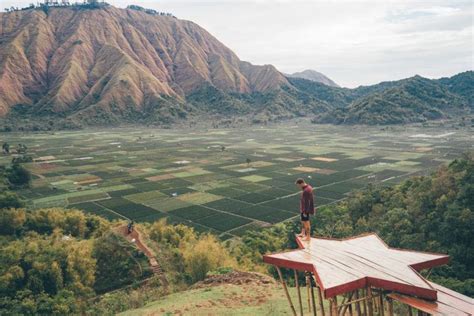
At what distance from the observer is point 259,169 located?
10300cm

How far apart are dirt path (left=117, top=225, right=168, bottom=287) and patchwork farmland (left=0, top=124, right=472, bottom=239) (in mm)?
17134

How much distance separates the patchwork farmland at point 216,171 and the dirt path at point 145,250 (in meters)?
17.1

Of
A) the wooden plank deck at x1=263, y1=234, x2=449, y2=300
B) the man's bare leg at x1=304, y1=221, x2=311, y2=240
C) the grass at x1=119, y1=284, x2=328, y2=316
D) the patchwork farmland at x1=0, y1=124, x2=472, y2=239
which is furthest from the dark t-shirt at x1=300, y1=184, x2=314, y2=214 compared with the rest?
the patchwork farmland at x1=0, y1=124, x2=472, y2=239

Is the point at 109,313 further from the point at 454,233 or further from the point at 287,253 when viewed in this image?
the point at 454,233

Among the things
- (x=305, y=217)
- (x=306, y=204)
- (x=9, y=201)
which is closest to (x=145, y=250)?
(x=305, y=217)

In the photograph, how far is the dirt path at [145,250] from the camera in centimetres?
3272

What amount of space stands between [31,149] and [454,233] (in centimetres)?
14705

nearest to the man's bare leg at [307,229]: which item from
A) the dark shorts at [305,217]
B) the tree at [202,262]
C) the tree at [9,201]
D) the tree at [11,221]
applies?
the dark shorts at [305,217]

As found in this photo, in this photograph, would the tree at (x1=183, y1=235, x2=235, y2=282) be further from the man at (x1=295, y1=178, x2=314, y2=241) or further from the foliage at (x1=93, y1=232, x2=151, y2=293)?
the man at (x1=295, y1=178, x2=314, y2=241)

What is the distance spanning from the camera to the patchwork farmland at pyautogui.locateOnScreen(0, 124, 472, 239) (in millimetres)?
66750

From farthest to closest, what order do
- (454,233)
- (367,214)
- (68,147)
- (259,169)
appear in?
(68,147)
(259,169)
(367,214)
(454,233)

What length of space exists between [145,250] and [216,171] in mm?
65316

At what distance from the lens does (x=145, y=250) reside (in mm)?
36250

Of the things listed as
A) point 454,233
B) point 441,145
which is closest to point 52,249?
point 454,233
